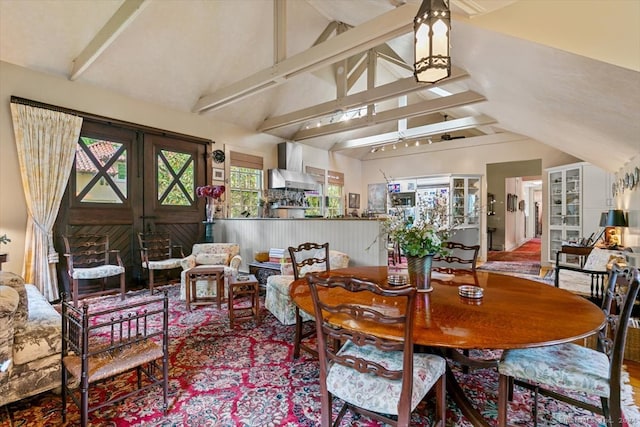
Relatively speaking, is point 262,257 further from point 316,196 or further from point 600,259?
point 600,259

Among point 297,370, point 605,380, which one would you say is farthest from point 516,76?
point 297,370

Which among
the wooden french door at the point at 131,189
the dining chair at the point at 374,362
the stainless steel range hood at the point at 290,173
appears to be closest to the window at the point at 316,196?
the stainless steel range hood at the point at 290,173

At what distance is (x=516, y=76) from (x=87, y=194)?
18.7 ft

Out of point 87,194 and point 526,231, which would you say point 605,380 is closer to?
point 87,194

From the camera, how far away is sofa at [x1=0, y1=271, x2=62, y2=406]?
1.72 m

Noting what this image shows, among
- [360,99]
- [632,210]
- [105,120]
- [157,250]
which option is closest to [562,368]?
[632,210]

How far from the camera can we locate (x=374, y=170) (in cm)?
1005

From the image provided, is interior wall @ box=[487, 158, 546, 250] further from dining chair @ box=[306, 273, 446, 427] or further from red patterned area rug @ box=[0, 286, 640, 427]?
dining chair @ box=[306, 273, 446, 427]

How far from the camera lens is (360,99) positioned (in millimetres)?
5562

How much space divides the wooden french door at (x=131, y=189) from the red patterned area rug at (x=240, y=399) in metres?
2.90

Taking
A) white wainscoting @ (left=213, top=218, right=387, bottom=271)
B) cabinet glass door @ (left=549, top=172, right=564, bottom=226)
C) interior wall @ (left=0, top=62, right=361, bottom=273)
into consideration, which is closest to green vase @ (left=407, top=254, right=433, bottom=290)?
white wainscoting @ (left=213, top=218, right=387, bottom=271)

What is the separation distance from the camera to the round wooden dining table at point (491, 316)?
1.25 meters

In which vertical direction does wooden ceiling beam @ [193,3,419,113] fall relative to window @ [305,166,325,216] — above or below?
above

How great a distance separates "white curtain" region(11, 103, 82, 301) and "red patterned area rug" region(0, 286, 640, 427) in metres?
2.60
